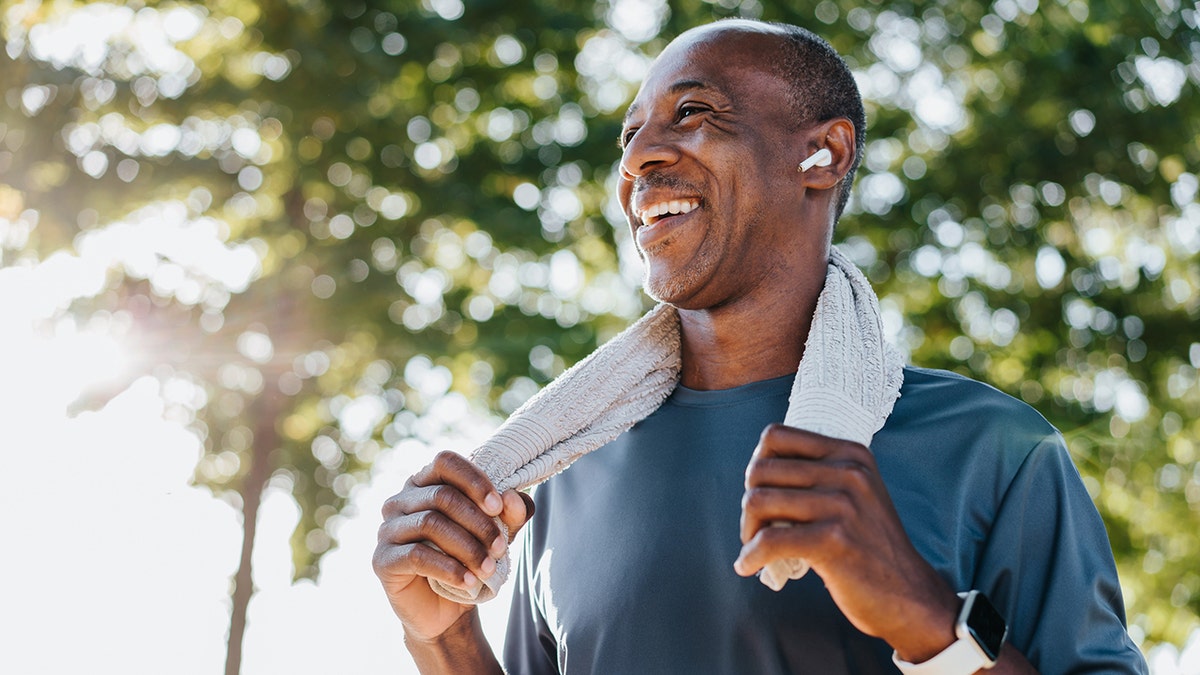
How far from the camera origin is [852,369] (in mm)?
2016

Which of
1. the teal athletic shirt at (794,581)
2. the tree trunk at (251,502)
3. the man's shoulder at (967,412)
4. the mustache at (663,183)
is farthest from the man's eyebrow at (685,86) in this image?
the tree trunk at (251,502)

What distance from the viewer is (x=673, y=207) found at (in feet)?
7.63

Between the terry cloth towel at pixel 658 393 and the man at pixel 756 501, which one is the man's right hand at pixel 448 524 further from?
the terry cloth towel at pixel 658 393

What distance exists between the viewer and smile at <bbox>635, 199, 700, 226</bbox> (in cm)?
232

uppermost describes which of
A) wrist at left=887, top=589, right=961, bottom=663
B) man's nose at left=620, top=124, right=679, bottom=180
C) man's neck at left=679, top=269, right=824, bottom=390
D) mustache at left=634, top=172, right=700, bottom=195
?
man's nose at left=620, top=124, right=679, bottom=180

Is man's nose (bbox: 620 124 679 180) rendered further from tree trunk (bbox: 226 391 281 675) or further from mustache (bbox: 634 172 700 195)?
tree trunk (bbox: 226 391 281 675)

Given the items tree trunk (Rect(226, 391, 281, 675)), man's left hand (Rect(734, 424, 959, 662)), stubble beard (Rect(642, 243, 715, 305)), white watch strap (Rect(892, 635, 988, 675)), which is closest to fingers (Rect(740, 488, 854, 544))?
man's left hand (Rect(734, 424, 959, 662))

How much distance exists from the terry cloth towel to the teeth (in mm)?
294

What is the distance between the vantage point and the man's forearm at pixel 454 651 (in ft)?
7.41

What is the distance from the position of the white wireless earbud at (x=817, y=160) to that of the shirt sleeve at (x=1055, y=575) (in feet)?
2.38

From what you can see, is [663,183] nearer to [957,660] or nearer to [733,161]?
[733,161]

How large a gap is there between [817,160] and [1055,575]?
94cm

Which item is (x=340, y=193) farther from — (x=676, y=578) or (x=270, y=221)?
(x=676, y=578)

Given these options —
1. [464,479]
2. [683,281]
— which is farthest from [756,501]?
[683,281]
